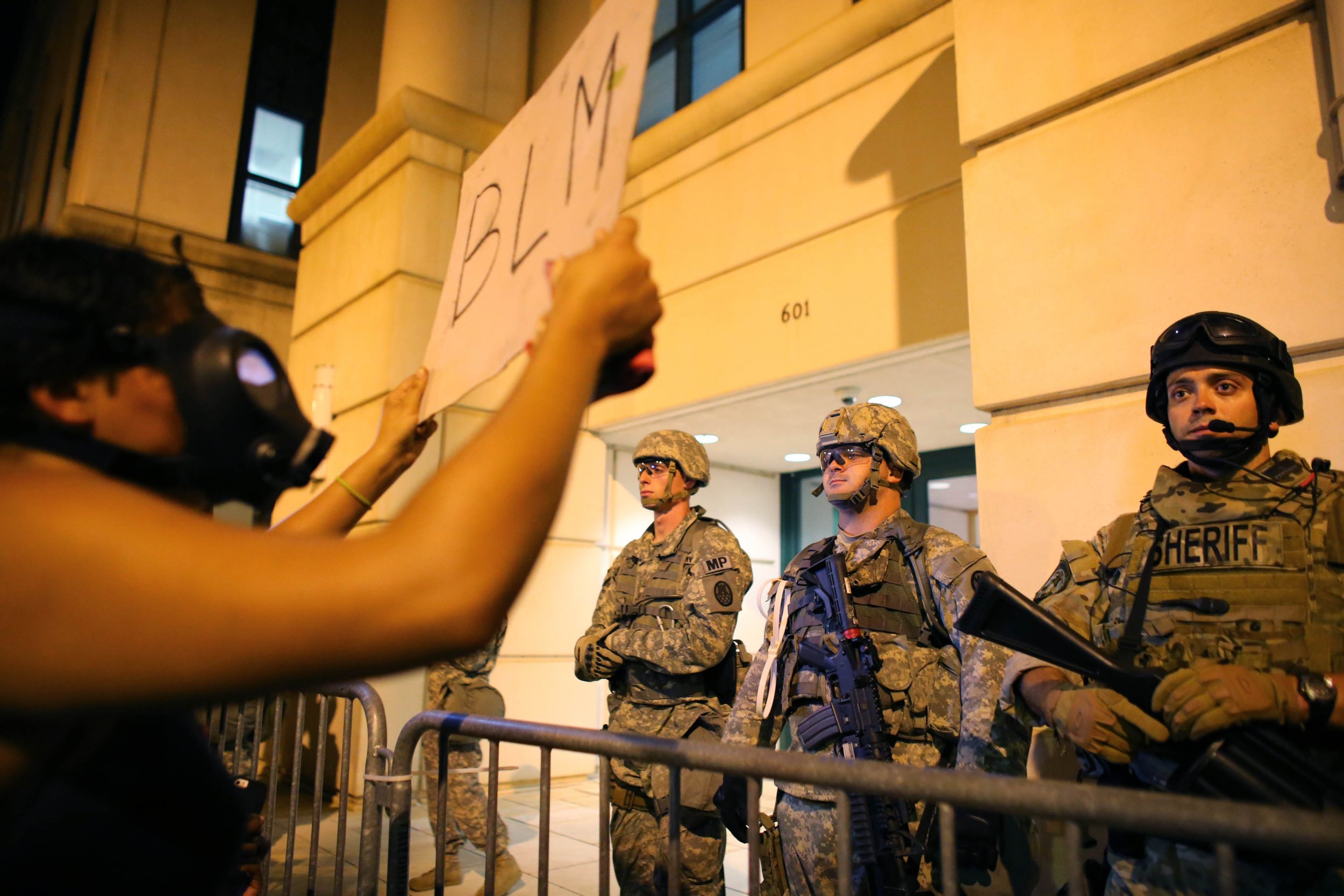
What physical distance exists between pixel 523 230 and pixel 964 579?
1.91 metres

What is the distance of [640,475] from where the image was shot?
13.0 feet

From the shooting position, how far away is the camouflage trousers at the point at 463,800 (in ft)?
13.9

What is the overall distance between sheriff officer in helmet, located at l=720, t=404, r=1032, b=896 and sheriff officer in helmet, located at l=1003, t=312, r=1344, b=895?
32cm

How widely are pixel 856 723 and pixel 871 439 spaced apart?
3.37ft

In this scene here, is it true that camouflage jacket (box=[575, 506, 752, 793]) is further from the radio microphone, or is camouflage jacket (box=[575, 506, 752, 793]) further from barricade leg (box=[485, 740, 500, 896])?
the radio microphone

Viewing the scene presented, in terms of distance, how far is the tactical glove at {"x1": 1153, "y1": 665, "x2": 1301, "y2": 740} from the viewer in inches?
58.0

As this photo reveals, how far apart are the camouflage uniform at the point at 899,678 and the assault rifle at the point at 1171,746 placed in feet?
1.91

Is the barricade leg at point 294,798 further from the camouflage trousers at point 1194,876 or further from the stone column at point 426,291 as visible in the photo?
the stone column at point 426,291

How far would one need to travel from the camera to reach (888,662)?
8.36 ft

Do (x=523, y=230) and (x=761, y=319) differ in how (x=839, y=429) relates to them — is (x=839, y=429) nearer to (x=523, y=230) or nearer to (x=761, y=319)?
(x=523, y=230)

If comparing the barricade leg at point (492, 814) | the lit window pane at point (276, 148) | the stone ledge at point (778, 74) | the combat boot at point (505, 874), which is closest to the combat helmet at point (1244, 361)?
the barricade leg at point (492, 814)

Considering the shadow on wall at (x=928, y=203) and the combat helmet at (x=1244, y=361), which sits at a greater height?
the shadow on wall at (x=928, y=203)

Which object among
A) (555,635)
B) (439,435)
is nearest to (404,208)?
(439,435)

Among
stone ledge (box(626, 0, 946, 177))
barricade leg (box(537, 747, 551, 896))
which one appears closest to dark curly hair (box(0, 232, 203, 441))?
barricade leg (box(537, 747, 551, 896))
